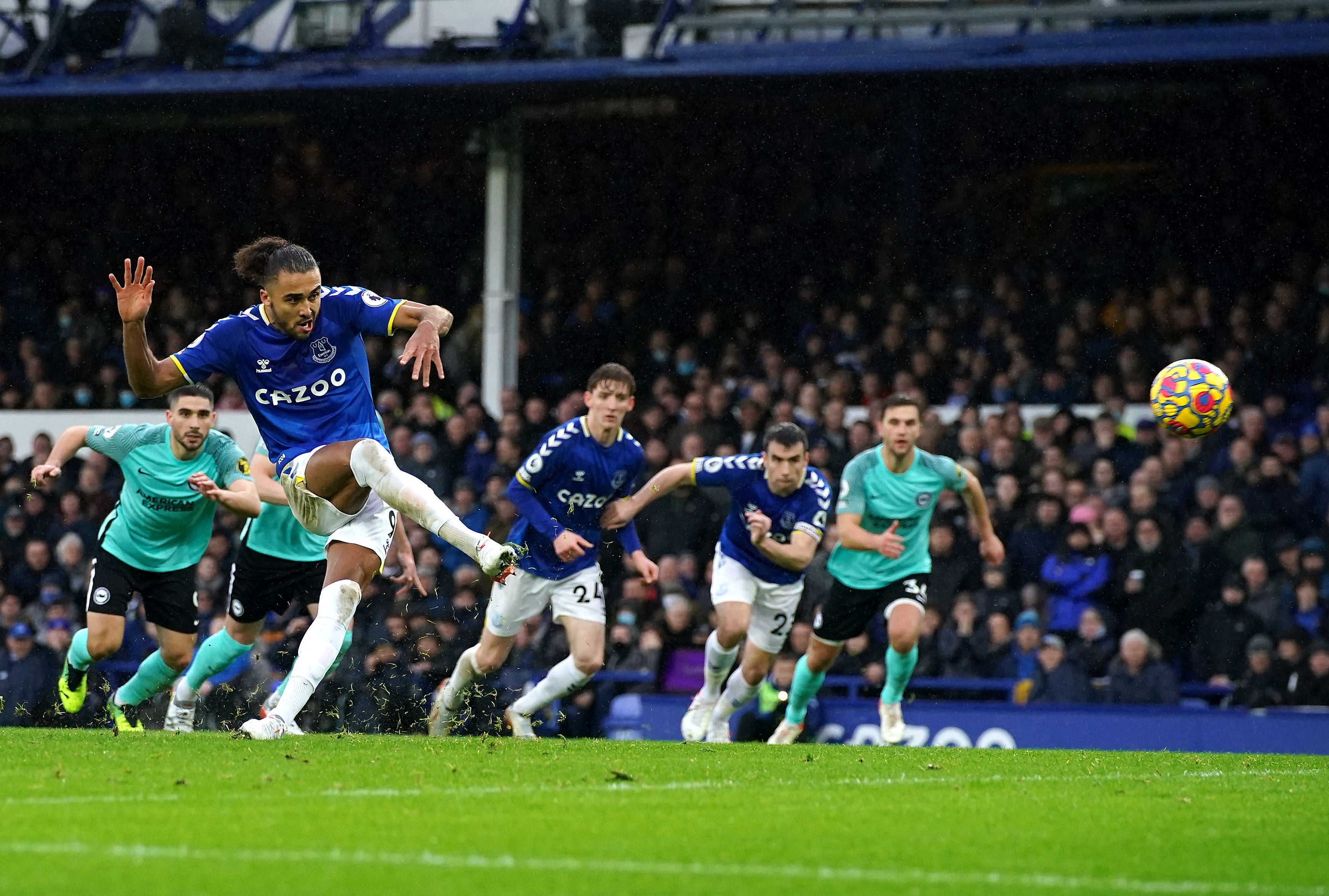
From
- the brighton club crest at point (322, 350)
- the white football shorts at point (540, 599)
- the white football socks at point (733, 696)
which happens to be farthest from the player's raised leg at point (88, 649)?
the white football socks at point (733, 696)

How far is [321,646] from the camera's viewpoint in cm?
854

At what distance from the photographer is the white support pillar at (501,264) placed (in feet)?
71.3

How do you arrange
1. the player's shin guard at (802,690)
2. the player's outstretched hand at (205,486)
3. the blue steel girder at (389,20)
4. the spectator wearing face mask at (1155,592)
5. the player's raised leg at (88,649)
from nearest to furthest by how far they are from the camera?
the player's outstretched hand at (205,486), the player's raised leg at (88,649), the player's shin guard at (802,690), the spectator wearing face mask at (1155,592), the blue steel girder at (389,20)

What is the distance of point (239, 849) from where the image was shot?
17.8 ft

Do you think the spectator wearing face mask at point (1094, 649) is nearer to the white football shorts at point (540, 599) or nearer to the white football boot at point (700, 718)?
the white football boot at point (700, 718)

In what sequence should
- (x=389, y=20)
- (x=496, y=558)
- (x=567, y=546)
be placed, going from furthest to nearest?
(x=389, y=20) < (x=567, y=546) < (x=496, y=558)

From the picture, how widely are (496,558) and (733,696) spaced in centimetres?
464

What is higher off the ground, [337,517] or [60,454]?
[60,454]

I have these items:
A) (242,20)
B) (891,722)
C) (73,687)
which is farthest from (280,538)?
(242,20)

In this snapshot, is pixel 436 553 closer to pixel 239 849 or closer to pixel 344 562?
pixel 344 562

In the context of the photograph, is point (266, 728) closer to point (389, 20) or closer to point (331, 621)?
point (331, 621)

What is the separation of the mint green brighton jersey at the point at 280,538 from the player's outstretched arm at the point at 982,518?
424cm

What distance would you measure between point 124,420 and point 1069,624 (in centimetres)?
1221

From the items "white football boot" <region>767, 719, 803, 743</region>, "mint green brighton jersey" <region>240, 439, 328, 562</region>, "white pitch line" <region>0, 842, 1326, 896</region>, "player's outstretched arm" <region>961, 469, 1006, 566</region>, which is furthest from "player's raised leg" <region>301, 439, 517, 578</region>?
"white football boot" <region>767, 719, 803, 743</region>
